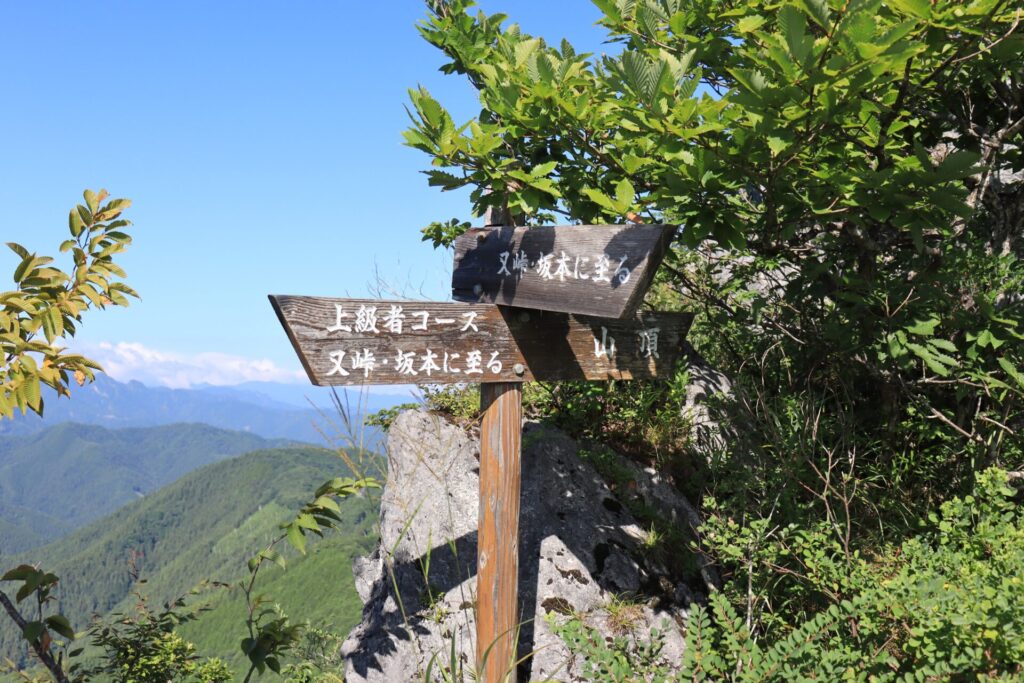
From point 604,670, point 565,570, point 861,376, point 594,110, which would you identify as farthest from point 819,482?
point 594,110

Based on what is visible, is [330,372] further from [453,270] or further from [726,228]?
[726,228]

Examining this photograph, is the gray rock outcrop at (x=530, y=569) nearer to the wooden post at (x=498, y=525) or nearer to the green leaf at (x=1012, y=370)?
the wooden post at (x=498, y=525)

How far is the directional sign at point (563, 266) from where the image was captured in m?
3.41

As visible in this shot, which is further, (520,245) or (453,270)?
(453,270)

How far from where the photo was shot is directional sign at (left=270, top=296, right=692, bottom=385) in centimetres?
353

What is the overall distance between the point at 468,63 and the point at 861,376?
3857mm

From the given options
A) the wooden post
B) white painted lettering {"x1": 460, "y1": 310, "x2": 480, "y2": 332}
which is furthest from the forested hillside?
white painted lettering {"x1": 460, "y1": 310, "x2": 480, "y2": 332}

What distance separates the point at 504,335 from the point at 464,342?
0.84 feet

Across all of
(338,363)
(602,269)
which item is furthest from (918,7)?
(338,363)

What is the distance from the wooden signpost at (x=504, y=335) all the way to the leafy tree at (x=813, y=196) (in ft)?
0.92

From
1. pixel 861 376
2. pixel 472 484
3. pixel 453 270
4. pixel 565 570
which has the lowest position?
pixel 565 570

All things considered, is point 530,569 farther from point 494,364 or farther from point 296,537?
point 296,537

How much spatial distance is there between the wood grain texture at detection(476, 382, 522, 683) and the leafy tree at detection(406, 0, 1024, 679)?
1184mm

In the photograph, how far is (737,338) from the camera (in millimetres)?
6672
